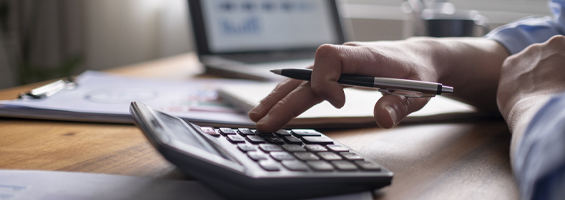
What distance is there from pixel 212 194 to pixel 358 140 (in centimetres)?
20

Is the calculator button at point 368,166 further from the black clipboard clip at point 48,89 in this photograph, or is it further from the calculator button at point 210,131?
the black clipboard clip at point 48,89

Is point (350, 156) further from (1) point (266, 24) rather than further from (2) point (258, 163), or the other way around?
(1) point (266, 24)

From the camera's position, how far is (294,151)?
316 millimetres

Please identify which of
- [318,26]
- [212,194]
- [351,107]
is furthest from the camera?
[318,26]

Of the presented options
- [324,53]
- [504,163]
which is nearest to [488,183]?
[504,163]

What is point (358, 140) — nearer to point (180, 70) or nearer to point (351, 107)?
point (351, 107)

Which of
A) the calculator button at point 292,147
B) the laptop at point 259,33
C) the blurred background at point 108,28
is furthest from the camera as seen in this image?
the blurred background at point 108,28

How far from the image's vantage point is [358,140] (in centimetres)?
43

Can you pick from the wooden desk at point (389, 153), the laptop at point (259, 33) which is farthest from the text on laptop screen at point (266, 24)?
the wooden desk at point (389, 153)

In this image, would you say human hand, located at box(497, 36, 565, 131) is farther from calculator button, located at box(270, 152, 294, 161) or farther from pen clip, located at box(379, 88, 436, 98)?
calculator button, located at box(270, 152, 294, 161)

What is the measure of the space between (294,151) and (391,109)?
10 cm

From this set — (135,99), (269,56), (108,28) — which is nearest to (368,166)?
(135,99)

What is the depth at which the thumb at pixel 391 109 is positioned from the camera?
0.36 meters

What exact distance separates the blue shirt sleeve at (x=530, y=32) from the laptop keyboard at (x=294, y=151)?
1.13 ft
